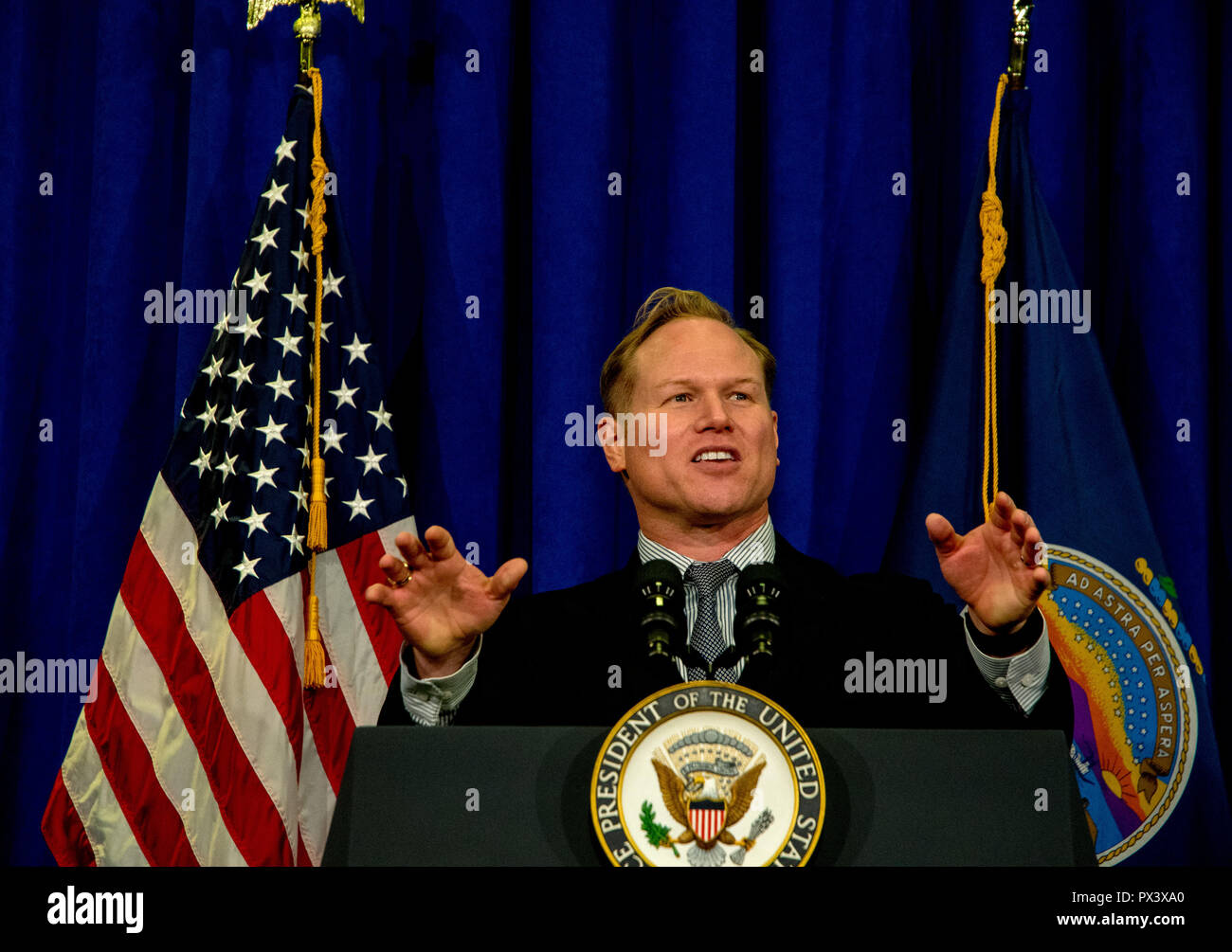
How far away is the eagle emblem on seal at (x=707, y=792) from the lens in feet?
4.58

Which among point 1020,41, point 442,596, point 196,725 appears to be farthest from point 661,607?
point 1020,41

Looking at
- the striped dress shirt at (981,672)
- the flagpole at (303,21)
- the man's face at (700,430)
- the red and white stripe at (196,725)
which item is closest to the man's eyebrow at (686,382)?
the man's face at (700,430)

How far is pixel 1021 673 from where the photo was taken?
1968 millimetres

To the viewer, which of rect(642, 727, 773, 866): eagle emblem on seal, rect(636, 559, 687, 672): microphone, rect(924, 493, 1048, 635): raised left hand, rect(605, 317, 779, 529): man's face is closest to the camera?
rect(642, 727, 773, 866): eagle emblem on seal

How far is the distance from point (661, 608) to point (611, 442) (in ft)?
2.65

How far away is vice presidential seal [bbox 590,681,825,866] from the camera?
1.40 metres

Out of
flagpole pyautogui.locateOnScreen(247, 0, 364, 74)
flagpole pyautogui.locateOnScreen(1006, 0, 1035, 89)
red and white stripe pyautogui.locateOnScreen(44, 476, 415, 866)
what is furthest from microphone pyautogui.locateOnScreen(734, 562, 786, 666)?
flagpole pyautogui.locateOnScreen(247, 0, 364, 74)

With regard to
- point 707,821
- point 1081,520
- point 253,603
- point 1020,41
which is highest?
point 1020,41

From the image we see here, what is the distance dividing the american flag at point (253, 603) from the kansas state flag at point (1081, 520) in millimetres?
1164

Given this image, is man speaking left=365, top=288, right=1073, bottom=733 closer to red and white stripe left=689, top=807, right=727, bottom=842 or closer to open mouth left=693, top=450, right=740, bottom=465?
open mouth left=693, top=450, right=740, bottom=465

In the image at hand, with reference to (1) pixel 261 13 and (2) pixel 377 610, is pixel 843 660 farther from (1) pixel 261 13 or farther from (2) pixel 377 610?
(1) pixel 261 13

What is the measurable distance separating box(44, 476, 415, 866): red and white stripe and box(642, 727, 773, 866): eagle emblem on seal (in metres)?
1.47

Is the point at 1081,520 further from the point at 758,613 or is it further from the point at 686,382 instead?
the point at 758,613
